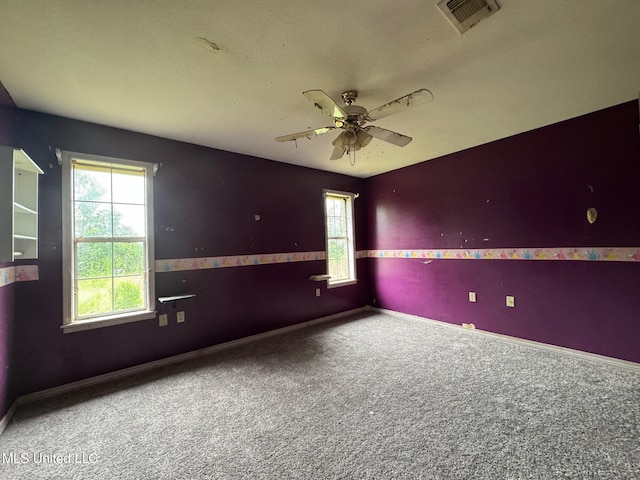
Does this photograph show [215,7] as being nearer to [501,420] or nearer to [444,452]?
[444,452]

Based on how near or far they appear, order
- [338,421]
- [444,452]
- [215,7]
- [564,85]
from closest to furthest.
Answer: [215,7]
[444,452]
[338,421]
[564,85]

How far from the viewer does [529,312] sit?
121 inches

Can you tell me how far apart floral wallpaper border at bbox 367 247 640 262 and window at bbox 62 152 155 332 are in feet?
11.6

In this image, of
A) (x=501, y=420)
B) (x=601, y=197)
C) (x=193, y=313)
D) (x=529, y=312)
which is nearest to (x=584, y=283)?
(x=529, y=312)

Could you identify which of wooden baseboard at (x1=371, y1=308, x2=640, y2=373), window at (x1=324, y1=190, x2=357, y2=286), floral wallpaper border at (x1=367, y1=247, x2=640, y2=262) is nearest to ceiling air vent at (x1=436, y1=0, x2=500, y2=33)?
floral wallpaper border at (x1=367, y1=247, x2=640, y2=262)

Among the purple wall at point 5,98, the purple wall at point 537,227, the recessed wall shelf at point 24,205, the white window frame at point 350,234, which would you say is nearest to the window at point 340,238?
the white window frame at point 350,234

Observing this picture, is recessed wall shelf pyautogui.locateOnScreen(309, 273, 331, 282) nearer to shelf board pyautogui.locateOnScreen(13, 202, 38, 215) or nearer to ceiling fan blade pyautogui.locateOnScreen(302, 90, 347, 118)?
ceiling fan blade pyautogui.locateOnScreen(302, 90, 347, 118)

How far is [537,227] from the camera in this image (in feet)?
9.89

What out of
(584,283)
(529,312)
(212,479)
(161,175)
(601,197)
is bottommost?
(212,479)

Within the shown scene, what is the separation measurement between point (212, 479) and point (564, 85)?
3.57m

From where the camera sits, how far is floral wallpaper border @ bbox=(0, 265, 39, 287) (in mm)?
2077

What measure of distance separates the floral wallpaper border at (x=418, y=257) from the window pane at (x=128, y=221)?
1.27ft

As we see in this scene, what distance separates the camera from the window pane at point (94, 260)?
254 cm

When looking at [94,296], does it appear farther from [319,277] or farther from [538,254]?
[538,254]
